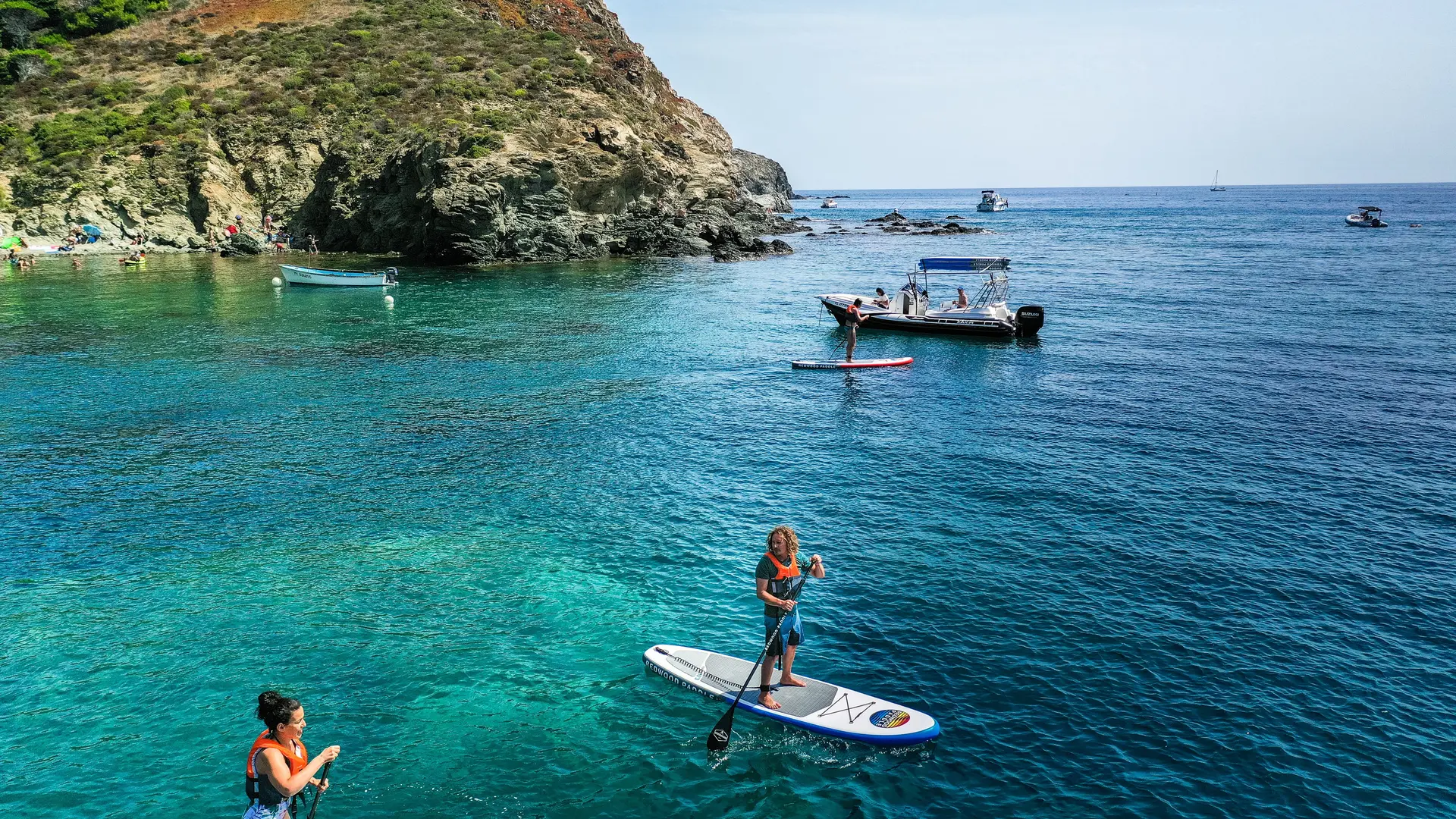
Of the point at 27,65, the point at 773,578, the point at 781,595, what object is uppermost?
the point at 27,65

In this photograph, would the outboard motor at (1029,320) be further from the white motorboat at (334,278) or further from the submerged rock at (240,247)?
the submerged rock at (240,247)

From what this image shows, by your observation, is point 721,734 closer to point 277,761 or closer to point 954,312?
point 277,761

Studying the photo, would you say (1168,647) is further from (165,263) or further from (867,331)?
(165,263)

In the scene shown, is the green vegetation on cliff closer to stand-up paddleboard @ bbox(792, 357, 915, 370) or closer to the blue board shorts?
stand-up paddleboard @ bbox(792, 357, 915, 370)

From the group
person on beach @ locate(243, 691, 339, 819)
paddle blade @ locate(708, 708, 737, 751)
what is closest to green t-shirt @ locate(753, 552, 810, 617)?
paddle blade @ locate(708, 708, 737, 751)

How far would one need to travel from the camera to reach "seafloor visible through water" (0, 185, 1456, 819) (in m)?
12.8

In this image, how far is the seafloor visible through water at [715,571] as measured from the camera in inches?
505

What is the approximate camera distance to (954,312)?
49.5 meters

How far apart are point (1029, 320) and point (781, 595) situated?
128 feet

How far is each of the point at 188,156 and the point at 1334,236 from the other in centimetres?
13775

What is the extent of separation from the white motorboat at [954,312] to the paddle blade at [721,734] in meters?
39.2

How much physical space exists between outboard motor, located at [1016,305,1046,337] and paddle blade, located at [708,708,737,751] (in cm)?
3970

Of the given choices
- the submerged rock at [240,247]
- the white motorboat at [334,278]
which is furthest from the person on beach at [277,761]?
the submerged rock at [240,247]

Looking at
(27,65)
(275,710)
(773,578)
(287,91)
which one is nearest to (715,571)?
(773,578)
